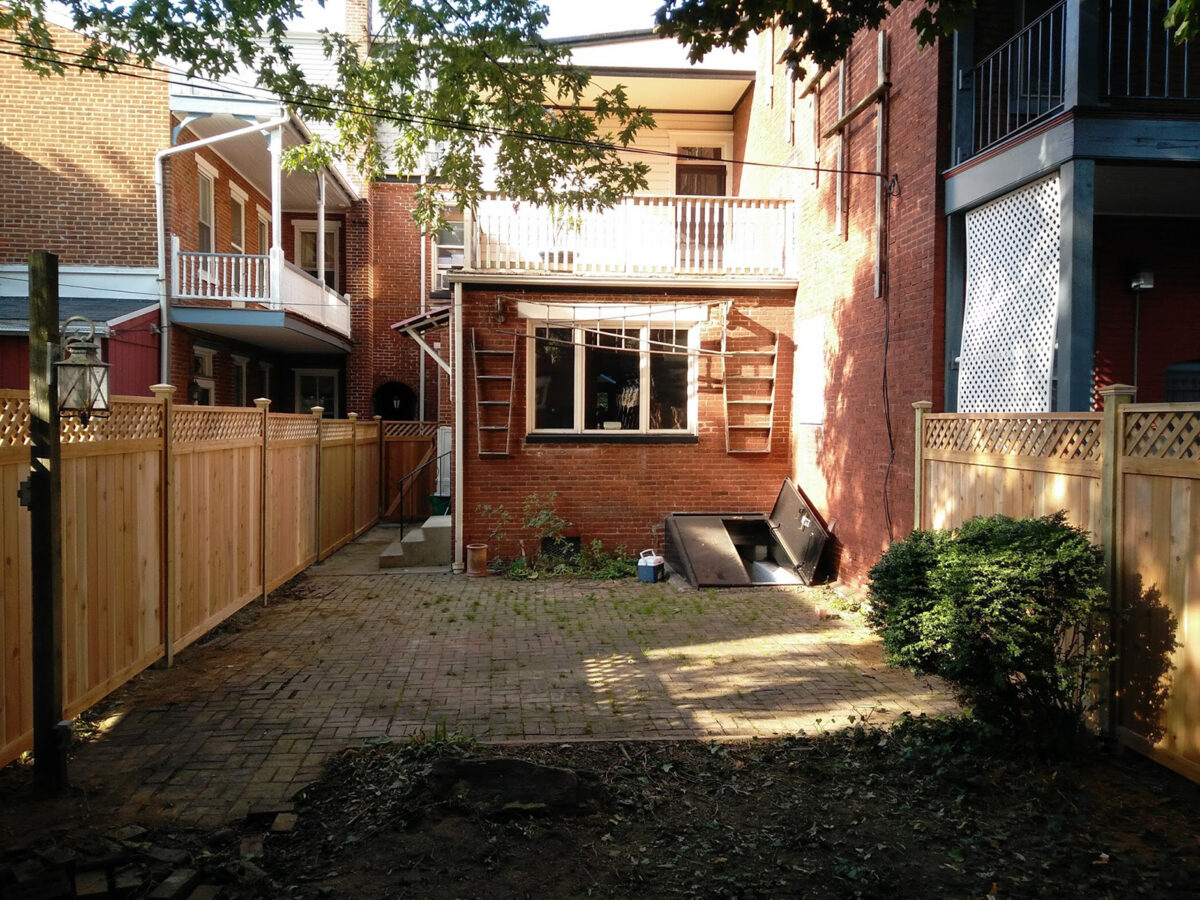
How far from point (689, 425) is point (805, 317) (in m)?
2.11

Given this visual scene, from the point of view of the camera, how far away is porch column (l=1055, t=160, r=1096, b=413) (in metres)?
6.56

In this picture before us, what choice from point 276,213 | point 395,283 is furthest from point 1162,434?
point 395,283

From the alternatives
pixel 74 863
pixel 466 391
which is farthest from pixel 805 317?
pixel 74 863

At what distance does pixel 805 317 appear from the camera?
11773 millimetres

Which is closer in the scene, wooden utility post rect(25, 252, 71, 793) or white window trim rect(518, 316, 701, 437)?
wooden utility post rect(25, 252, 71, 793)

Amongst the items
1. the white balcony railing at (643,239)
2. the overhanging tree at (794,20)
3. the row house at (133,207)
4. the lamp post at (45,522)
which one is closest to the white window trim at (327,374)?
the row house at (133,207)

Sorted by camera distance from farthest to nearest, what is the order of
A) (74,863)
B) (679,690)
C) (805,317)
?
1. (805,317)
2. (679,690)
3. (74,863)

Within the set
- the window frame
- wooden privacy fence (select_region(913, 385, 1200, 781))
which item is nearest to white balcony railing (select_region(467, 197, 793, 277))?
wooden privacy fence (select_region(913, 385, 1200, 781))

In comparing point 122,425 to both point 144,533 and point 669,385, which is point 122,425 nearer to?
point 144,533

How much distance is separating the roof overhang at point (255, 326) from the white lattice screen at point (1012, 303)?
10.8 metres

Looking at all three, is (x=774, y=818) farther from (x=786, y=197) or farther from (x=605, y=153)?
(x=786, y=197)

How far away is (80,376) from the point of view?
4.67 m

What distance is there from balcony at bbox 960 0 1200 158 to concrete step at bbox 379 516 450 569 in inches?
314

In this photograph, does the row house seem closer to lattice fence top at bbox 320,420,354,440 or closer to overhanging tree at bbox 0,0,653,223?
lattice fence top at bbox 320,420,354,440
